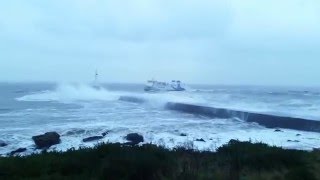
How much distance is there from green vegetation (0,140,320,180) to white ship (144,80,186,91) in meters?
94.9

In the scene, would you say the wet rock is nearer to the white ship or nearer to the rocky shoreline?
the rocky shoreline

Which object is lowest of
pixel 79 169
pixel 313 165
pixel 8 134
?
pixel 8 134

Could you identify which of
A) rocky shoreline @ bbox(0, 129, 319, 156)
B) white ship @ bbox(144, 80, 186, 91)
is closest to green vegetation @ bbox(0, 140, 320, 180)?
rocky shoreline @ bbox(0, 129, 319, 156)

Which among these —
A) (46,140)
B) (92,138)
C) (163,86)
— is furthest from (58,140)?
(163,86)

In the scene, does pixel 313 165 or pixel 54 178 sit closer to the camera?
pixel 54 178

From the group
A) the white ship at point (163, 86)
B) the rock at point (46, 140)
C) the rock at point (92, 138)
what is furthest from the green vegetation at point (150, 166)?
the white ship at point (163, 86)

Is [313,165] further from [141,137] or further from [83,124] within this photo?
[83,124]

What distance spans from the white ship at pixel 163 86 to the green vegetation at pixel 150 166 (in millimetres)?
94915

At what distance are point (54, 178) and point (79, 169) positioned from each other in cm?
122

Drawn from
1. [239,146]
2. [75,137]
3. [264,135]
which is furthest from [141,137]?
[239,146]

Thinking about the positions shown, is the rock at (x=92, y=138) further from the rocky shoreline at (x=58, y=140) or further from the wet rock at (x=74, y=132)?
the wet rock at (x=74, y=132)

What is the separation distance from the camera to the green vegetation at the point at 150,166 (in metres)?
Result: 6.33

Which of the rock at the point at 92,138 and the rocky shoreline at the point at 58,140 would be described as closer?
the rocky shoreline at the point at 58,140

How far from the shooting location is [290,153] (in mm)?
8430
